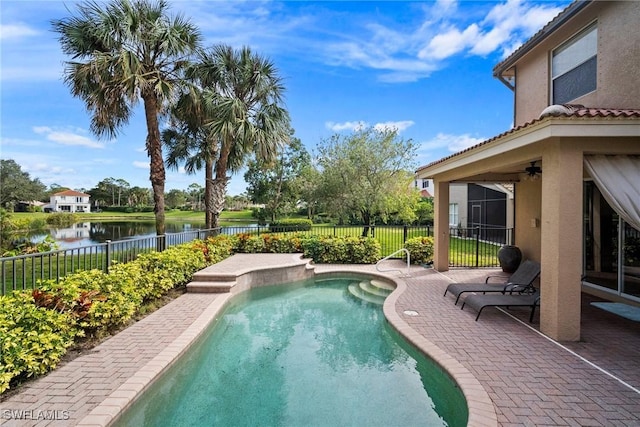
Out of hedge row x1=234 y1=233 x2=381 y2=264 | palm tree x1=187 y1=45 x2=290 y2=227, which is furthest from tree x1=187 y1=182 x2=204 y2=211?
hedge row x1=234 y1=233 x2=381 y2=264

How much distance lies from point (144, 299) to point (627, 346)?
853 cm

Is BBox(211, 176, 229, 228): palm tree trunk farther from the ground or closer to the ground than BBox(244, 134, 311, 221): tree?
closer to the ground

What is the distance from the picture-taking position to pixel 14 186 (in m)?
49.4

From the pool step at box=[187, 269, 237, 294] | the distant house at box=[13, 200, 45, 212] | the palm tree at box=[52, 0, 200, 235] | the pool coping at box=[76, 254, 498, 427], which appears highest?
the palm tree at box=[52, 0, 200, 235]

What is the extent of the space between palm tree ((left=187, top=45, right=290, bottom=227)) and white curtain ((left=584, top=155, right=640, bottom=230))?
10177mm

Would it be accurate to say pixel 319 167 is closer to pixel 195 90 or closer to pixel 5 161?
pixel 195 90

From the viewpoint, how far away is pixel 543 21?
810 centimetres

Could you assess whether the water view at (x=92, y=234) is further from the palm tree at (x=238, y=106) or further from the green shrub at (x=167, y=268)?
the green shrub at (x=167, y=268)

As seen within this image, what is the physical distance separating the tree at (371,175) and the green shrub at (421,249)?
5.60 meters

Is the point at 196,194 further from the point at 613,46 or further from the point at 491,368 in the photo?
the point at 491,368

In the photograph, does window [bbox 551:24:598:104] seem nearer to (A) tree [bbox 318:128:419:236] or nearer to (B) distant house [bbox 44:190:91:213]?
(A) tree [bbox 318:128:419:236]

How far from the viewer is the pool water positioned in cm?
344

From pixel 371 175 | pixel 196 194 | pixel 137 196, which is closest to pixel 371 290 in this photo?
pixel 371 175

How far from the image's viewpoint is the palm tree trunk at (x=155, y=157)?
35.4 feet
